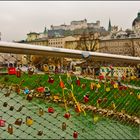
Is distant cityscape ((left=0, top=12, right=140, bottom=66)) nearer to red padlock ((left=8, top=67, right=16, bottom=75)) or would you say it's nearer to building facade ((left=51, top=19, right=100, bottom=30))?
building facade ((left=51, top=19, right=100, bottom=30))

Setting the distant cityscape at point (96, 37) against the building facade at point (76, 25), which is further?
the building facade at point (76, 25)

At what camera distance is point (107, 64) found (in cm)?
183

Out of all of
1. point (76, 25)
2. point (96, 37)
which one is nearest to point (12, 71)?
point (96, 37)

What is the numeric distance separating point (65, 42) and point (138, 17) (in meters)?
12.6

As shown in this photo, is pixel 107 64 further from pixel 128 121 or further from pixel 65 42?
pixel 65 42

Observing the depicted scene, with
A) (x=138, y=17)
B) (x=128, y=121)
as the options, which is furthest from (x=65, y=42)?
(x=128, y=121)

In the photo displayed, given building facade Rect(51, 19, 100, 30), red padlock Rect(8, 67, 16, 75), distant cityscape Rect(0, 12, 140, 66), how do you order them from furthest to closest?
building facade Rect(51, 19, 100, 30), distant cityscape Rect(0, 12, 140, 66), red padlock Rect(8, 67, 16, 75)

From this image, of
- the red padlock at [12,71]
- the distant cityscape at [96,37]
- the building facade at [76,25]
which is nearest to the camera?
the red padlock at [12,71]

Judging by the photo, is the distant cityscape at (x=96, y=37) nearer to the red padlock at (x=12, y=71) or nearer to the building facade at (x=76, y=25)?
the building facade at (x=76, y=25)

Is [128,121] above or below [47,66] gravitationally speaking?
below

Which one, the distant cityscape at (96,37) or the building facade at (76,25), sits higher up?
the building facade at (76,25)

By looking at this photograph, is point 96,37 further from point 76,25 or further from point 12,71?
point 12,71

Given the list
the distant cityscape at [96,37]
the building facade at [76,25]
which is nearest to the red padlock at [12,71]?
the distant cityscape at [96,37]

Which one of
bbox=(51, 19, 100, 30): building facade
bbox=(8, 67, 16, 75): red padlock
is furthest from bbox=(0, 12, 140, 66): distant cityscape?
bbox=(8, 67, 16, 75): red padlock
